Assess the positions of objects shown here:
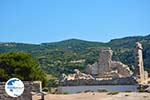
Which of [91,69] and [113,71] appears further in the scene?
[91,69]

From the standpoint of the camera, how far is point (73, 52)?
14300 cm

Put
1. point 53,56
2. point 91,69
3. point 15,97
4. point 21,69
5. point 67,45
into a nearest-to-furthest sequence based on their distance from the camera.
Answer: point 15,97 < point 21,69 < point 91,69 < point 53,56 < point 67,45

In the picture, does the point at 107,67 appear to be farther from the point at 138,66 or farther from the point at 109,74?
the point at 138,66

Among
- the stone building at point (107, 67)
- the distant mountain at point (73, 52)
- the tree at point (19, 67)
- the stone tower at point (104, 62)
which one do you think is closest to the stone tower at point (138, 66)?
the stone building at point (107, 67)

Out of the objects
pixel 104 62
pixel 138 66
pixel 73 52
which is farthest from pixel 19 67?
pixel 73 52

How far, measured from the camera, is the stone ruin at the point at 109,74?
40906 mm

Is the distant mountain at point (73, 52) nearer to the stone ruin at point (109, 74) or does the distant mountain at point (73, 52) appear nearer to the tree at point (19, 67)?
the stone ruin at point (109, 74)

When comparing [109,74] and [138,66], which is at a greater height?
[138,66]

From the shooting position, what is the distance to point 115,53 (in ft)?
386

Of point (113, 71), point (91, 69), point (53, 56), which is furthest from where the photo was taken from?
point (53, 56)

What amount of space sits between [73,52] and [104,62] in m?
91.4

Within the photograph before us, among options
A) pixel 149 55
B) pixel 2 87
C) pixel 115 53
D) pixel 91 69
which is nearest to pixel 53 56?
pixel 115 53

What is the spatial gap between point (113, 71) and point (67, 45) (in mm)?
115092

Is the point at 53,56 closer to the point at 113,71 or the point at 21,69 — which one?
the point at 113,71
